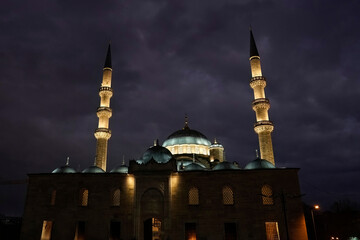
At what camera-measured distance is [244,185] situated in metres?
22.8

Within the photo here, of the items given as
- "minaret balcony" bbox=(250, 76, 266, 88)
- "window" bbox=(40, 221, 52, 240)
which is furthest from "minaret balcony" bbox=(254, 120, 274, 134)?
"window" bbox=(40, 221, 52, 240)

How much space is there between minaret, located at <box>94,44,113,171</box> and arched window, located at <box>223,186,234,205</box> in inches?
565

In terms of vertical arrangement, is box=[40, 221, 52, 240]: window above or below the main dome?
below

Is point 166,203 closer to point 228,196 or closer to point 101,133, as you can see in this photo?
point 228,196

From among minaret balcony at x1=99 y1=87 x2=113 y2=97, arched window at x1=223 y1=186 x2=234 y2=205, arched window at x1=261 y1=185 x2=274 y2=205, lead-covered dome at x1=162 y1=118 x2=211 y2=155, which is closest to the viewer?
arched window at x1=261 y1=185 x2=274 y2=205

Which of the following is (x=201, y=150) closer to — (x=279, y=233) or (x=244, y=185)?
(x=244, y=185)

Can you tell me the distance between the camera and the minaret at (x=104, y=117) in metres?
31.8

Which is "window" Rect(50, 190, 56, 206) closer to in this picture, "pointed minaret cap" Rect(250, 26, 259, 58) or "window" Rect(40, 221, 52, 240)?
"window" Rect(40, 221, 52, 240)

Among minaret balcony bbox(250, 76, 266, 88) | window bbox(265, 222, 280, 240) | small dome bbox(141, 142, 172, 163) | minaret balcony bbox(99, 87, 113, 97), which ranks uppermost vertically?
minaret balcony bbox(99, 87, 113, 97)

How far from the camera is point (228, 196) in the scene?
75.3 feet

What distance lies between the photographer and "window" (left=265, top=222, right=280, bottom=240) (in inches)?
878

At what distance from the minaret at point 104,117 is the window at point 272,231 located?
698 inches

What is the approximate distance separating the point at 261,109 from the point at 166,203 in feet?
50.7

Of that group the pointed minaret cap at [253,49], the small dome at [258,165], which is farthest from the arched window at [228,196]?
the pointed minaret cap at [253,49]
